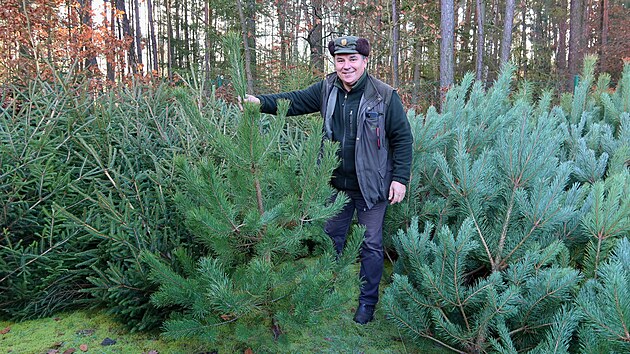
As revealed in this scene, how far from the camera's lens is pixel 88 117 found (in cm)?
354

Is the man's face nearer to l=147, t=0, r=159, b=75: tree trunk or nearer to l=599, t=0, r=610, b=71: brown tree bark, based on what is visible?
l=599, t=0, r=610, b=71: brown tree bark

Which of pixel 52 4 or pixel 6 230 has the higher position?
pixel 52 4

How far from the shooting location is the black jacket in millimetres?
2957

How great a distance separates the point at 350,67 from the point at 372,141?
0.53 metres

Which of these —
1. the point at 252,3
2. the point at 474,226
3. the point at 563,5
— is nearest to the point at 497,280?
the point at 474,226

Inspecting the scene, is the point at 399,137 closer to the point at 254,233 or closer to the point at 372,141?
the point at 372,141

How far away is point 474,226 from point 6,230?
302cm

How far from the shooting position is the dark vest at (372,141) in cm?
295

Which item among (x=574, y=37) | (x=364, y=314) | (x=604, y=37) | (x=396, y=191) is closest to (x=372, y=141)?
(x=396, y=191)

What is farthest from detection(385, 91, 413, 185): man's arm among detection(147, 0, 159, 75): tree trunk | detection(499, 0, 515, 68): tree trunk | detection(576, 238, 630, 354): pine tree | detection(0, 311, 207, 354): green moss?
detection(147, 0, 159, 75): tree trunk

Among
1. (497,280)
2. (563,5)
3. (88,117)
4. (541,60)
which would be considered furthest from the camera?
(563,5)

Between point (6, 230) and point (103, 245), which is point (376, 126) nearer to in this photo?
point (103, 245)

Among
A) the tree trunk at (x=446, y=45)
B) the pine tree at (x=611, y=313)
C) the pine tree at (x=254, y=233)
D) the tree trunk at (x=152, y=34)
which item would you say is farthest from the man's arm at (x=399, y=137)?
the tree trunk at (x=152, y=34)

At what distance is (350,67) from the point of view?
296cm
